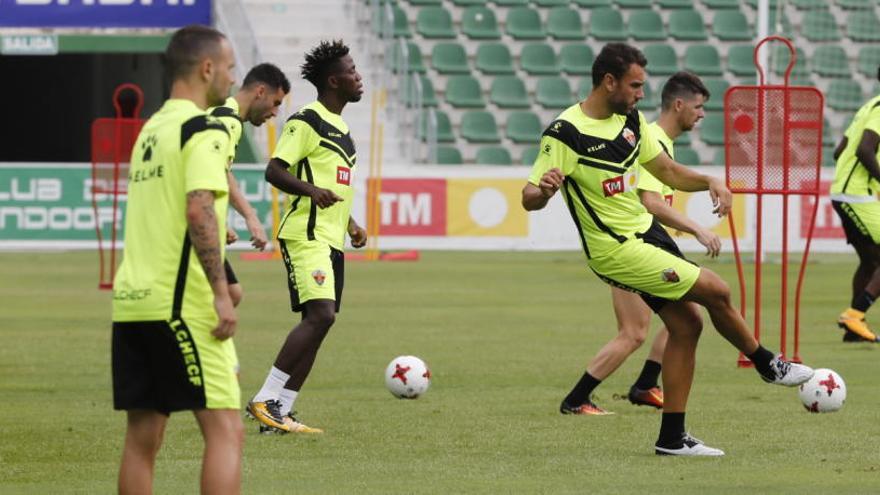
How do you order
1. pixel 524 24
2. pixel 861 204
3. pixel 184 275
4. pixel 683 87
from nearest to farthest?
pixel 184 275 → pixel 683 87 → pixel 861 204 → pixel 524 24

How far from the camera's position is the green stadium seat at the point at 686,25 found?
112 feet

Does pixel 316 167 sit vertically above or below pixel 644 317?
above

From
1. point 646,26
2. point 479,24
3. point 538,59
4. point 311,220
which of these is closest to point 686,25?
point 646,26

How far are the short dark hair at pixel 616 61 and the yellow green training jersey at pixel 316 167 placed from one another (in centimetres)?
168

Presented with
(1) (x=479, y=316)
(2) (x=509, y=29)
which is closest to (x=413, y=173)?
(2) (x=509, y=29)

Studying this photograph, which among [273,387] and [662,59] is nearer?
[273,387]

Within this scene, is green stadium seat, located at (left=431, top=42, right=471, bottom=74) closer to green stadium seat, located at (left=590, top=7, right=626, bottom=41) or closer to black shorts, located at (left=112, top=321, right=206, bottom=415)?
green stadium seat, located at (left=590, top=7, right=626, bottom=41)

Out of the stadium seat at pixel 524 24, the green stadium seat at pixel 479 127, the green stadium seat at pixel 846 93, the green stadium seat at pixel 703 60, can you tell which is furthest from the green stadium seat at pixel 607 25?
the green stadium seat at pixel 846 93

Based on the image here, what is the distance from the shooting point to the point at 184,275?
6.06 m

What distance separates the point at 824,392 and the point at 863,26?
25.3m

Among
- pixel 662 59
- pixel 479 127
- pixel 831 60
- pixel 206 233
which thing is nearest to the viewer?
pixel 206 233

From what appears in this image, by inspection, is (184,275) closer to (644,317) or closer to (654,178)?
(654,178)

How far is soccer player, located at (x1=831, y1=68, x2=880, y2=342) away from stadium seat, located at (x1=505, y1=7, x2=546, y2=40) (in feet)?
62.2

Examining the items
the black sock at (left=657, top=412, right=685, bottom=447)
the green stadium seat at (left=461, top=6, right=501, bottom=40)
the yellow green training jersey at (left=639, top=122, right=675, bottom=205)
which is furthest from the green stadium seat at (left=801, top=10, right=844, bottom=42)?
the black sock at (left=657, top=412, right=685, bottom=447)
